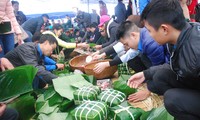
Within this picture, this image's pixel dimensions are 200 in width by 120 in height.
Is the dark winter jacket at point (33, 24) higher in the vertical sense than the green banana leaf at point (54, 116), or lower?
higher

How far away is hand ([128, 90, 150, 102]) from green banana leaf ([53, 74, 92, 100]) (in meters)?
0.34

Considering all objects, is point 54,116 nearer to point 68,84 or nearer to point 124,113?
point 68,84

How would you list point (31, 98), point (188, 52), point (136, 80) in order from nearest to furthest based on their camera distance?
point (188, 52) → point (136, 80) → point (31, 98)

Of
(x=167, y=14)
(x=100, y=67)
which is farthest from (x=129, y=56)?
(x=167, y=14)

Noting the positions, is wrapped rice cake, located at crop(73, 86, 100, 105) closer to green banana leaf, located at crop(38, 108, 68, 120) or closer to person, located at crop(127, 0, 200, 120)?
green banana leaf, located at crop(38, 108, 68, 120)

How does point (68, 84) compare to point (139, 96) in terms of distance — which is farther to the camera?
point (68, 84)

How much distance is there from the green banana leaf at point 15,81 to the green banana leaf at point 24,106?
4cm

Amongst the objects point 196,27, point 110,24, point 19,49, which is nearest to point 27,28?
point 110,24

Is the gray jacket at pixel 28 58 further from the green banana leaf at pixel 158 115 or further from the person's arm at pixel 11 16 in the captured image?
the green banana leaf at pixel 158 115

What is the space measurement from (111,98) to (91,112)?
0.24 metres

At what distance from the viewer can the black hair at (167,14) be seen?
0.97m

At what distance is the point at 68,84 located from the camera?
1.70 meters

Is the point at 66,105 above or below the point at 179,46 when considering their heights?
below

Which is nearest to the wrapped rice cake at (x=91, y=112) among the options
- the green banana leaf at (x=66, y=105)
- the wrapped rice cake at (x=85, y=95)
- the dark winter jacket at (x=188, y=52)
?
the wrapped rice cake at (x=85, y=95)
